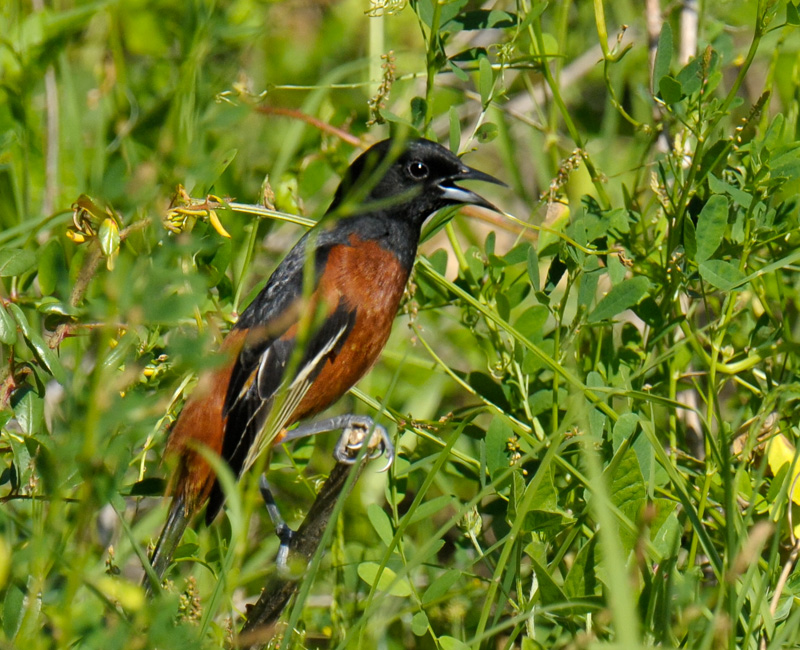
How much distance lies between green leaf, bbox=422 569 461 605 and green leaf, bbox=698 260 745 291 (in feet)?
3.50

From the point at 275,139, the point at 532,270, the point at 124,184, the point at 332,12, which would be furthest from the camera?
the point at 332,12

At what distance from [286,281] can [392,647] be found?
4.43ft

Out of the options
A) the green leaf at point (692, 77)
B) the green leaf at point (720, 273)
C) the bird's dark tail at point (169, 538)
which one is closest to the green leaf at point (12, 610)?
the bird's dark tail at point (169, 538)

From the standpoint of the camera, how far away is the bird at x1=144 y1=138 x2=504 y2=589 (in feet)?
11.2

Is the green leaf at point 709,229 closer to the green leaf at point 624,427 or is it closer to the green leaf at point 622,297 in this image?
the green leaf at point 622,297

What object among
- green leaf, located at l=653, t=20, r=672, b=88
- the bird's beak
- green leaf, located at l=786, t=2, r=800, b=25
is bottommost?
the bird's beak

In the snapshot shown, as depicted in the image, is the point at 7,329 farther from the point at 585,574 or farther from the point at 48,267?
the point at 585,574

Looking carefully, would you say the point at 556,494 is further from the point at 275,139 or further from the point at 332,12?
the point at 332,12

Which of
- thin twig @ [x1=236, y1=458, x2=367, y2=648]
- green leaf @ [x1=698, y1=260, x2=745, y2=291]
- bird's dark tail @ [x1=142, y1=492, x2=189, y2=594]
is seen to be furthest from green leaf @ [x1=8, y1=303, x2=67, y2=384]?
green leaf @ [x1=698, y1=260, x2=745, y2=291]

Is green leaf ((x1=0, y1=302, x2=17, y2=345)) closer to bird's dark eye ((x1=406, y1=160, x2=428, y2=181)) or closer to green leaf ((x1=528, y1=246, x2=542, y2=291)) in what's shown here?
green leaf ((x1=528, y1=246, x2=542, y2=291))

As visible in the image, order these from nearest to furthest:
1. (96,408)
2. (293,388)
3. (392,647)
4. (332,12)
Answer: (96,408)
(392,647)
(293,388)
(332,12)

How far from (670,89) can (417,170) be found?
3.98ft

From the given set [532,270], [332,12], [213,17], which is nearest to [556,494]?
[532,270]

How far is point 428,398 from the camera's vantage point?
4180mm
